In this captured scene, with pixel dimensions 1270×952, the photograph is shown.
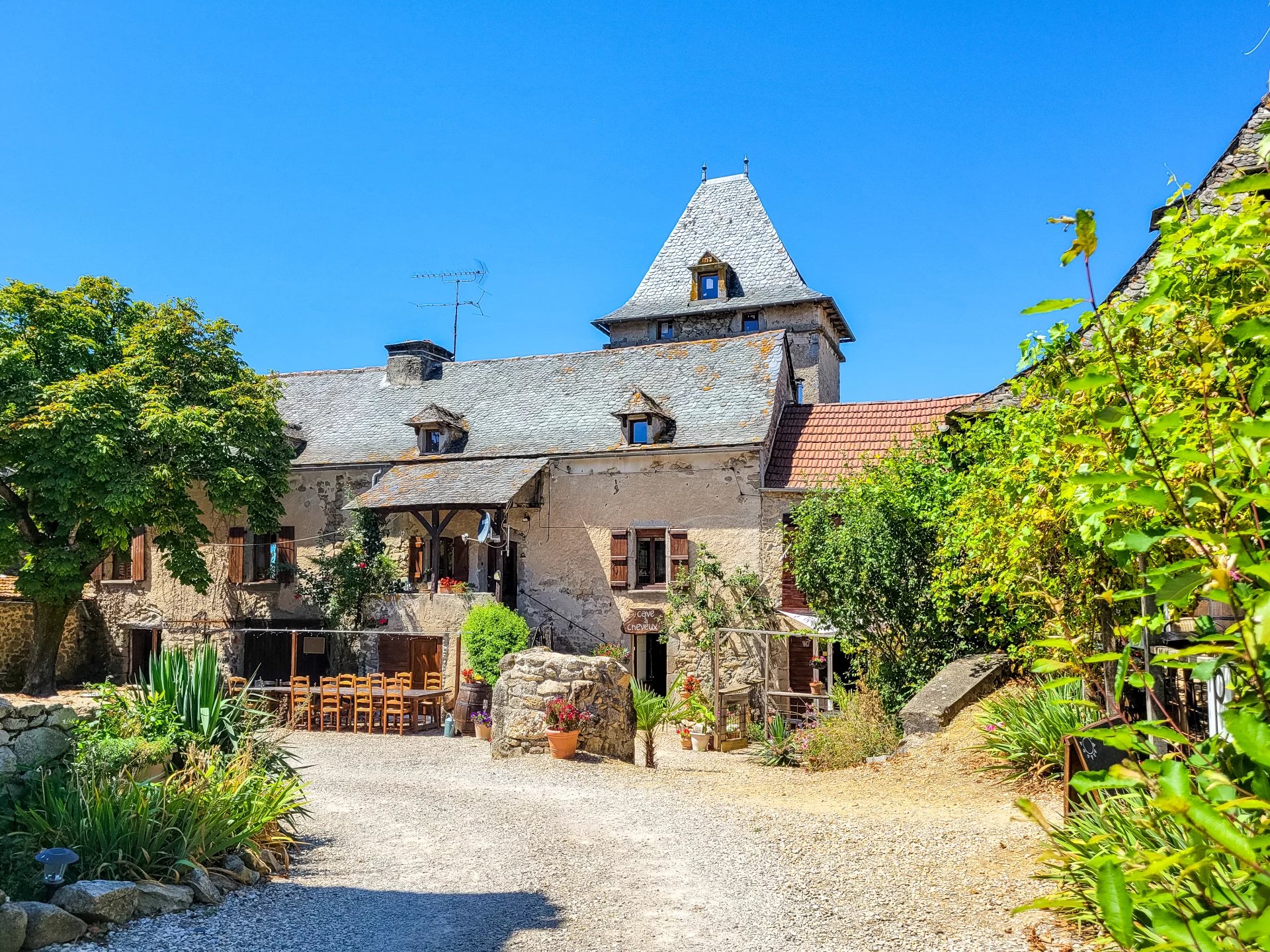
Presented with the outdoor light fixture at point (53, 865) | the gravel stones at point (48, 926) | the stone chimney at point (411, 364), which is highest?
the stone chimney at point (411, 364)

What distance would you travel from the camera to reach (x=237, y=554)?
2284 cm

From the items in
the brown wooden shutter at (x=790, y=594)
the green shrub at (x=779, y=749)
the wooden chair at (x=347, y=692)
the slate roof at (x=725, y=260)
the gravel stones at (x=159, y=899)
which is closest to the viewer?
the gravel stones at (x=159, y=899)

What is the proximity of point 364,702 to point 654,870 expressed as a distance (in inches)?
481

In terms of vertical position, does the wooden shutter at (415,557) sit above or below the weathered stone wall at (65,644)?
above

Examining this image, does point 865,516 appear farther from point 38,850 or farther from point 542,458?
point 38,850

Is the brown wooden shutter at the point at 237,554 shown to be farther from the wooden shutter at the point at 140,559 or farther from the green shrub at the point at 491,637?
the green shrub at the point at 491,637

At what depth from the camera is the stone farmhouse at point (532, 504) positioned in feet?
64.4

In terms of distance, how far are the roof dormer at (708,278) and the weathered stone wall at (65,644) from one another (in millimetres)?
18529

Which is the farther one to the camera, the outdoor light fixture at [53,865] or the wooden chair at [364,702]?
the wooden chair at [364,702]

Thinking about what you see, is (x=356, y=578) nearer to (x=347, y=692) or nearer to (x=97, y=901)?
(x=347, y=692)

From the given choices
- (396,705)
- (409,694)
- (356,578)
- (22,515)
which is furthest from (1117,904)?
(22,515)

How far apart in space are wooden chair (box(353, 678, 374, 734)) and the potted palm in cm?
592

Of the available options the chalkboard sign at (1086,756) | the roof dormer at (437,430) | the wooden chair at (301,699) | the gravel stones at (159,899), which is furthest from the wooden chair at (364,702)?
the chalkboard sign at (1086,756)

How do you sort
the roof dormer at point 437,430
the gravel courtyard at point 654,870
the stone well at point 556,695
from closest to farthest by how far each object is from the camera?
the gravel courtyard at point 654,870 < the stone well at point 556,695 < the roof dormer at point 437,430
